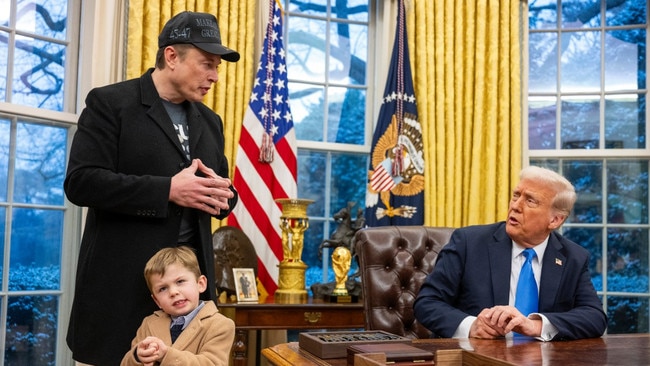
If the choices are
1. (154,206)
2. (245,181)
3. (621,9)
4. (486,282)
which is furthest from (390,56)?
(154,206)

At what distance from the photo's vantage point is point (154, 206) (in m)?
2.12

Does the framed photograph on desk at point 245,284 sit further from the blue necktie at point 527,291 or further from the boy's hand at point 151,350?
the boy's hand at point 151,350

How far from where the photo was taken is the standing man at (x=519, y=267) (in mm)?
2570

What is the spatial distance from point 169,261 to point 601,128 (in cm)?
400

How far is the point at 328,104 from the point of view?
17.1 feet

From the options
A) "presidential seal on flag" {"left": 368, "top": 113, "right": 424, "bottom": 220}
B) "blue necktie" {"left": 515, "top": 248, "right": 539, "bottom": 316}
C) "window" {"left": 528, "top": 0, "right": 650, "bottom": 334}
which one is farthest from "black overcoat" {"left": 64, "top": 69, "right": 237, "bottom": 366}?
"window" {"left": 528, "top": 0, "right": 650, "bottom": 334}

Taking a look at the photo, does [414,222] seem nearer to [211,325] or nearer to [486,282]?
[486,282]

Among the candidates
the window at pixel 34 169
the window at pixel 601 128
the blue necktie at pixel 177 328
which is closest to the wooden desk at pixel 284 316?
the window at pixel 34 169

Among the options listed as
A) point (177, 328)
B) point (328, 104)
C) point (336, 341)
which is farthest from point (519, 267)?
point (328, 104)

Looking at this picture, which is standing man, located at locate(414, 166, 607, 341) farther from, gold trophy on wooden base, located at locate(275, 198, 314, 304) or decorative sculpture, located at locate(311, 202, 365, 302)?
gold trophy on wooden base, located at locate(275, 198, 314, 304)

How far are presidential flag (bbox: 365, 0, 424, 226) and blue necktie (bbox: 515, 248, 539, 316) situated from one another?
224 centimetres

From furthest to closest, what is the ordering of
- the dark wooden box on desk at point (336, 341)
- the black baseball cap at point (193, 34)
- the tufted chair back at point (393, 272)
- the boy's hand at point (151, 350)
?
the tufted chair back at point (393, 272) → the black baseball cap at point (193, 34) → the boy's hand at point (151, 350) → the dark wooden box on desk at point (336, 341)

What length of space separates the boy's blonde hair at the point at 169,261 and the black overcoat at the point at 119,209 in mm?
67

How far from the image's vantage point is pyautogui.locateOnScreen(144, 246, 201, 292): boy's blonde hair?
81.6 inches
